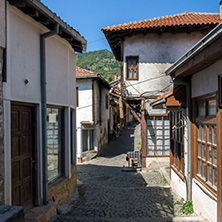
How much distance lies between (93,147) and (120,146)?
18.3 ft

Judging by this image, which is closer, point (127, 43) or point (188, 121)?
point (188, 121)

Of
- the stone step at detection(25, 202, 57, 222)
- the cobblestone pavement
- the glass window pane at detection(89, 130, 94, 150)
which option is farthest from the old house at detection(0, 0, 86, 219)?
the glass window pane at detection(89, 130, 94, 150)

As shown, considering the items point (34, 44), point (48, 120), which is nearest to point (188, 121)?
point (48, 120)

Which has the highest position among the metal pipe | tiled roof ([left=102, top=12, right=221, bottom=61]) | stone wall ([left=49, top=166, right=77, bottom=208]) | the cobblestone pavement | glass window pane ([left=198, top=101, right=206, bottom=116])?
tiled roof ([left=102, top=12, right=221, bottom=61])

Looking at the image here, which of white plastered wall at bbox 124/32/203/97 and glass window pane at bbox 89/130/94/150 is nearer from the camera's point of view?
white plastered wall at bbox 124/32/203/97

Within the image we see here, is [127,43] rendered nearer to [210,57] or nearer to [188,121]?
[188,121]

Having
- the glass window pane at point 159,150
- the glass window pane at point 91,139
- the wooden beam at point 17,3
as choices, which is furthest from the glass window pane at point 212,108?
the glass window pane at point 91,139

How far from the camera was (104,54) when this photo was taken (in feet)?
365

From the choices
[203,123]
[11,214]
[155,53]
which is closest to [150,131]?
[155,53]

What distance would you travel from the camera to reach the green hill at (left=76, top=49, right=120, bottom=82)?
93312mm

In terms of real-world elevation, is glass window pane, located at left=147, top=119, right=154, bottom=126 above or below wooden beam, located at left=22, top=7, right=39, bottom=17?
below

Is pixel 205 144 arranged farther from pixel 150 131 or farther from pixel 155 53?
pixel 155 53

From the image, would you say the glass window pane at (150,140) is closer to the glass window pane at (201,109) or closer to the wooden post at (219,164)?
the glass window pane at (201,109)

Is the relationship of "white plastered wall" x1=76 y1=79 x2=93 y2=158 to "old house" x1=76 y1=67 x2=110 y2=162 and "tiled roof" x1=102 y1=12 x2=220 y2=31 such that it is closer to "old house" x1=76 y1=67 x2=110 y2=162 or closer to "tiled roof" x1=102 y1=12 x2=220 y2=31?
"old house" x1=76 y1=67 x2=110 y2=162
